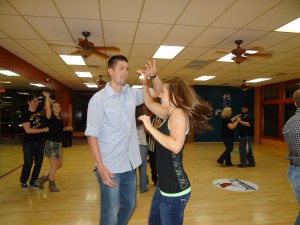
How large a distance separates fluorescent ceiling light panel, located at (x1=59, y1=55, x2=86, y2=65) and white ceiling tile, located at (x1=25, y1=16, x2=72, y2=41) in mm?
1489

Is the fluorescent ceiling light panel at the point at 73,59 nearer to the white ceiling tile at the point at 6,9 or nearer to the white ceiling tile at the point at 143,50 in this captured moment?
the white ceiling tile at the point at 143,50

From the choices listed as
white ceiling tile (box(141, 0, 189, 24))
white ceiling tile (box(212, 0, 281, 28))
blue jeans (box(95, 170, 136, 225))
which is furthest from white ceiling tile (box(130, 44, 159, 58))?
blue jeans (box(95, 170, 136, 225))

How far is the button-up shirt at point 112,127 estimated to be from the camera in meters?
1.75

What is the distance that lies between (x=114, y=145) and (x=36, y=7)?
2.72 m

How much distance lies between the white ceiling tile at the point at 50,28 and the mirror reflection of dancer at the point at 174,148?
3.06 metres

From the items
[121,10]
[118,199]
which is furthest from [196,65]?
[118,199]

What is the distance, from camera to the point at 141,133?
3.92 m

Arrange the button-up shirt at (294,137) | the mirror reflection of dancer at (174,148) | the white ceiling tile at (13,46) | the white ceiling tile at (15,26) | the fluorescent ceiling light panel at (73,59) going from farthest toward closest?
the fluorescent ceiling light panel at (73,59) → the white ceiling tile at (13,46) → the white ceiling tile at (15,26) → the button-up shirt at (294,137) → the mirror reflection of dancer at (174,148)

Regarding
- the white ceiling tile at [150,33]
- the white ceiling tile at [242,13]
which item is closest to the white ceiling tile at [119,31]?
the white ceiling tile at [150,33]

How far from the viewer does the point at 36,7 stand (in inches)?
132

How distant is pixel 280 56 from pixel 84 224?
6.00 metres

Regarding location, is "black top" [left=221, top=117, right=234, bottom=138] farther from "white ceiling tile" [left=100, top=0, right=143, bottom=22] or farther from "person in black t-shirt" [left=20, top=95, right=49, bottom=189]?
"person in black t-shirt" [left=20, top=95, right=49, bottom=189]

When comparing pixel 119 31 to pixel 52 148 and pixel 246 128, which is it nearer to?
pixel 52 148

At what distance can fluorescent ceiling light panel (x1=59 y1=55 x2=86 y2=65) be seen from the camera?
20.6 feet
